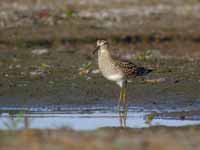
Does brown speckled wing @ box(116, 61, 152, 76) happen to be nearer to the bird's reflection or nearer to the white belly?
the white belly

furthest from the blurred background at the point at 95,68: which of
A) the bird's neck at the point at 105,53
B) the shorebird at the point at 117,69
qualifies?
the bird's neck at the point at 105,53

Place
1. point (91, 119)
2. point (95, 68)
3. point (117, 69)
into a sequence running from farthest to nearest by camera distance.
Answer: point (95, 68) < point (117, 69) < point (91, 119)

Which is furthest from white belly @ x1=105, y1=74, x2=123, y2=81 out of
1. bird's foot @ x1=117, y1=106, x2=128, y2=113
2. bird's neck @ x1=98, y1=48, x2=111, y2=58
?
bird's foot @ x1=117, y1=106, x2=128, y2=113

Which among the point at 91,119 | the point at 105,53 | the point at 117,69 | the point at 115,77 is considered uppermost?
the point at 105,53

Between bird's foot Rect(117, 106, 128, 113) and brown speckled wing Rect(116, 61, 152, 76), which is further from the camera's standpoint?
brown speckled wing Rect(116, 61, 152, 76)

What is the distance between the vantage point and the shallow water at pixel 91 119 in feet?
39.5

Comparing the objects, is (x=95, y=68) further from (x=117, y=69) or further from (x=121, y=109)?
(x=121, y=109)

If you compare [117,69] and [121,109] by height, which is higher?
[117,69]

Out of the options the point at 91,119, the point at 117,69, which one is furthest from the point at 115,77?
the point at 91,119

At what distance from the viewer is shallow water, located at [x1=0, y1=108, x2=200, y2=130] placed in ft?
39.5

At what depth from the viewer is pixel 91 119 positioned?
12719 millimetres

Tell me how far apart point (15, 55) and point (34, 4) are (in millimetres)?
8784

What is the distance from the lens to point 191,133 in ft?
31.6

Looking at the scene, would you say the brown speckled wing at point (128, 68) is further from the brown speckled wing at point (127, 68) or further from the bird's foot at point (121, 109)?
the bird's foot at point (121, 109)
